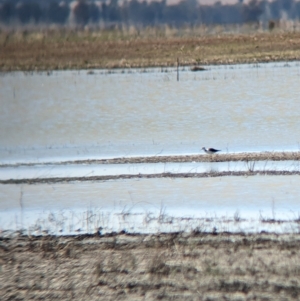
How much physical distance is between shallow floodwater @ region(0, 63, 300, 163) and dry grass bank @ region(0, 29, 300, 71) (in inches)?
55.1

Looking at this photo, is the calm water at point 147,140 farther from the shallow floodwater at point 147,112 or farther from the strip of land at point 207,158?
the strip of land at point 207,158

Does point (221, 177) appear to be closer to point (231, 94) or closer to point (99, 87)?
point (231, 94)

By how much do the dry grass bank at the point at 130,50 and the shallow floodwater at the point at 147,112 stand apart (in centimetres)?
140

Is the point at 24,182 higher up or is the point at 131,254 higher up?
the point at 131,254

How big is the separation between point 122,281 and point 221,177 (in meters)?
4.86

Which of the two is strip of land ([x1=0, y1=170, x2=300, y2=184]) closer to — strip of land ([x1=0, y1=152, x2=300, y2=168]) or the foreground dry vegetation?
strip of land ([x1=0, y1=152, x2=300, y2=168])

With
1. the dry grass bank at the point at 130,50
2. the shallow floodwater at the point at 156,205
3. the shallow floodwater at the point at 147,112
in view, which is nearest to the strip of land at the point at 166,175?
the shallow floodwater at the point at 156,205

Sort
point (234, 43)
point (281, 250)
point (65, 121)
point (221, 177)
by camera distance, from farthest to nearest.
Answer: point (234, 43)
point (65, 121)
point (221, 177)
point (281, 250)

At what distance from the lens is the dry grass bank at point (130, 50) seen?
29875mm

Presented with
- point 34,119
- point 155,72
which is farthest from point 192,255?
point 155,72

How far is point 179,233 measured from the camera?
23.5ft

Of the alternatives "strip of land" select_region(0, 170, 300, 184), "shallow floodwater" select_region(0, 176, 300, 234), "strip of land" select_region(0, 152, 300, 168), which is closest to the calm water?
"shallow floodwater" select_region(0, 176, 300, 234)

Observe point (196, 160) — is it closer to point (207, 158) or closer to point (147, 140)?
point (207, 158)

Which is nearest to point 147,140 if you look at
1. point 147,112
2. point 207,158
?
point 207,158
